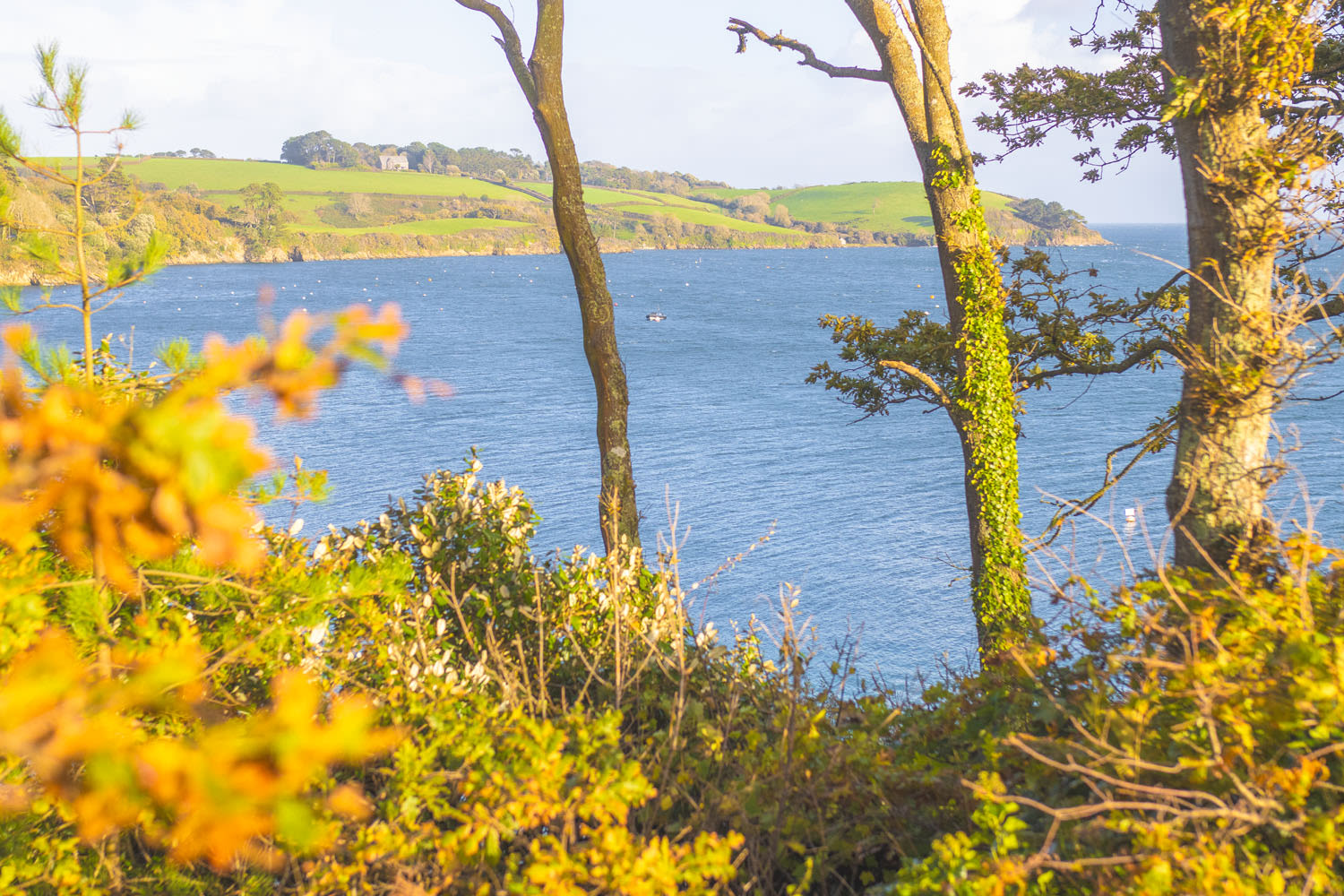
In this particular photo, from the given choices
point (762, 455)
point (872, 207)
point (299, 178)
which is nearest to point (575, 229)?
point (762, 455)

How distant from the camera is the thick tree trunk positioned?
16.1 ft

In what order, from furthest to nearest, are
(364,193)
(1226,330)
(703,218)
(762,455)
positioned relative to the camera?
(703,218) < (364,193) < (762,455) < (1226,330)

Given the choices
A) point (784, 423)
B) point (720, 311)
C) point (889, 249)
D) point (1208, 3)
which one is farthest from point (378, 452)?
point (889, 249)

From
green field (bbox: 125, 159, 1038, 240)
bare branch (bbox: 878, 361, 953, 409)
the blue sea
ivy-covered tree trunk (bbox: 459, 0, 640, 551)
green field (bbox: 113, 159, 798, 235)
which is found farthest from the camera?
green field (bbox: 125, 159, 1038, 240)

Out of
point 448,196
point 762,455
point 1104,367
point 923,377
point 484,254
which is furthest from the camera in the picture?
point 448,196

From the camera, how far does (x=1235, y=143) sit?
17.0 feet

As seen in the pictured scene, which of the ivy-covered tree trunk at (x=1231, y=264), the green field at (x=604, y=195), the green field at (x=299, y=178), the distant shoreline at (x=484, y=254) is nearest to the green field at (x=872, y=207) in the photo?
the distant shoreline at (x=484, y=254)

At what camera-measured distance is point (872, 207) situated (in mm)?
180125

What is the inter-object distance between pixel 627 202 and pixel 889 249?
177ft

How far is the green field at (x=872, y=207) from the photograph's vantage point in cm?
17000

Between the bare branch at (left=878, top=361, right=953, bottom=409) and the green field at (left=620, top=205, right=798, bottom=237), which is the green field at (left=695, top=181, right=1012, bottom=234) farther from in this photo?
the bare branch at (left=878, top=361, right=953, bottom=409)

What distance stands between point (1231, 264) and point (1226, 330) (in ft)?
1.27

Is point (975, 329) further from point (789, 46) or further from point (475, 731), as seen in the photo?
point (475, 731)

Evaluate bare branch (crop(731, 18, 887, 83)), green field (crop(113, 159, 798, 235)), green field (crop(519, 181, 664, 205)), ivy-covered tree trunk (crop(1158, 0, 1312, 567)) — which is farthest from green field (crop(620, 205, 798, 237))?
ivy-covered tree trunk (crop(1158, 0, 1312, 567))
